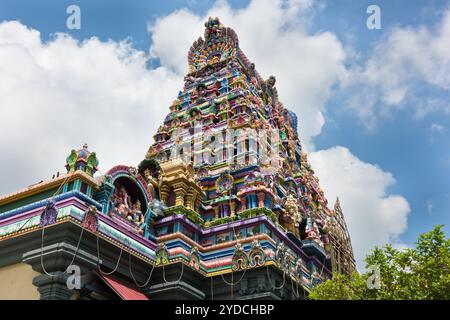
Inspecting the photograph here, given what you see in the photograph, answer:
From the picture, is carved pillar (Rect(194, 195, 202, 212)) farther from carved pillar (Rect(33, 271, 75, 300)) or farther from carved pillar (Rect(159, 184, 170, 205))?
carved pillar (Rect(33, 271, 75, 300))

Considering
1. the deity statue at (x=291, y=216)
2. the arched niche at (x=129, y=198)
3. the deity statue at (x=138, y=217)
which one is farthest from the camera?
the deity statue at (x=291, y=216)

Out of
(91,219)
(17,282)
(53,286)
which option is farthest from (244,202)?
(17,282)

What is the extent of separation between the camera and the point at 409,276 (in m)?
17.7

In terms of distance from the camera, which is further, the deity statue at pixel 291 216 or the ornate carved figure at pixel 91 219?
the deity statue at pixel 291 216

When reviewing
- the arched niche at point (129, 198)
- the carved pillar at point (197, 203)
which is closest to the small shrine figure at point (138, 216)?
the arched niche at point (129, 198)

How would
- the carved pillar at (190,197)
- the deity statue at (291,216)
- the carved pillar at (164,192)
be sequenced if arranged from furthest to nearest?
the deity statue at (291,216), the carved pillar at (190,197), the carved pillar at (164,192)

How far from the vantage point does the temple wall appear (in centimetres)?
1844

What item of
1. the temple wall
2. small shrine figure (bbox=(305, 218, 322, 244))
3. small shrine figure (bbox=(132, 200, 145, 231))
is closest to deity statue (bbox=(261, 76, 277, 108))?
small shrine figure (bbox=(305, 218, 322, 244))

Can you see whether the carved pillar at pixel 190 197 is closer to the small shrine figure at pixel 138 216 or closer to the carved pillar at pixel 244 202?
the carved pillar at pixel 244 202

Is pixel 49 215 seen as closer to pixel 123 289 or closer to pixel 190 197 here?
pixel 123 289

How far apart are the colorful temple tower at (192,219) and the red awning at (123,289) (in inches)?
2.4

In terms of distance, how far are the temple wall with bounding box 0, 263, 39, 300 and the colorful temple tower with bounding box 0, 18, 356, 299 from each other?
5 centimetres

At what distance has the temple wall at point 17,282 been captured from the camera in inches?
726

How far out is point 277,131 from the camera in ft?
116
